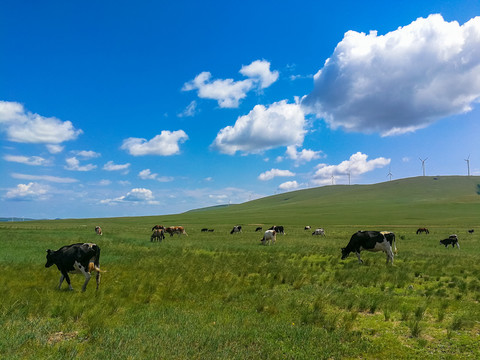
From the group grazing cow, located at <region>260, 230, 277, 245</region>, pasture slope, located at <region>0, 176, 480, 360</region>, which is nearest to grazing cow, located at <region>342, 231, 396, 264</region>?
pasture slope, located at <region>0, 176, 480, 360</region>

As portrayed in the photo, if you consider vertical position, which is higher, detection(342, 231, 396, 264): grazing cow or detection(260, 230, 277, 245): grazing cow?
detection(342, 231, 396, 264): grazing cow

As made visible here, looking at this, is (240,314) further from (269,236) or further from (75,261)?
(269,236)

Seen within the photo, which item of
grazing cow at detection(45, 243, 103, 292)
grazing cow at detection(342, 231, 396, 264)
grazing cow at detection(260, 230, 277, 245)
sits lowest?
grazing cow at detection(260, 230, 277, 245)

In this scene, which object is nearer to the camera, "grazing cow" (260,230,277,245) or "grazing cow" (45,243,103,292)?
"grazing cow" (45,243,103,292)

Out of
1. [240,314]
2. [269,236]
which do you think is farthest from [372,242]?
[269,236]

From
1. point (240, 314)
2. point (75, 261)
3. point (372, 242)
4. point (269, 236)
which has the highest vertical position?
point (75, 261)

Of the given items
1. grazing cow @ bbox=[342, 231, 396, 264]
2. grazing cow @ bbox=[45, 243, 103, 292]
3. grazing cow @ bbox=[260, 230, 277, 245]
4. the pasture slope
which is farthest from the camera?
grazing cow @ bbox=[260, 230, 277, 245]

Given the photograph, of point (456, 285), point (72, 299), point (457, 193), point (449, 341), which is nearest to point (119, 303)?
point (72, 299)

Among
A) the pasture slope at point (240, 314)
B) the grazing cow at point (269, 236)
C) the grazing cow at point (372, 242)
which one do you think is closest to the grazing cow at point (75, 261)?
the pasture slope at point (240, 314)

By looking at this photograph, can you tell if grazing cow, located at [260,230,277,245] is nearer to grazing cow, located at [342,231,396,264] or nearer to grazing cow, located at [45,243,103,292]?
grazing cow, located at [342,231,396,264]

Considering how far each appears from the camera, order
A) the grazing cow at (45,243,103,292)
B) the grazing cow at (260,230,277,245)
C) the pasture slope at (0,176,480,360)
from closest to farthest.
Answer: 1. the pasture slope at (0,176,480,360)
2. the grazing cow at (45,243,103,292)
3. the grazing cow at (260,230,277,245)

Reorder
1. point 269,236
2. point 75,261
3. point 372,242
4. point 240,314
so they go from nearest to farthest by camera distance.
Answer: point 240,314, point 75,261, point 372,242, point 269,236

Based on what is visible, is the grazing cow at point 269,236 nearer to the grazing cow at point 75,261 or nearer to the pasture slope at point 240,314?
the pasture slope at point 240,314

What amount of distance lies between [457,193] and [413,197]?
3086cm
